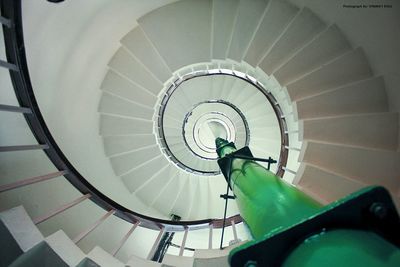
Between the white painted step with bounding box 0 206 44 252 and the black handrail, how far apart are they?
80 cm

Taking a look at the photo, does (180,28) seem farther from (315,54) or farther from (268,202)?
(268,202)

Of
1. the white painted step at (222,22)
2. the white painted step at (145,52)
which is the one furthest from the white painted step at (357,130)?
the white painted step at (145,52)

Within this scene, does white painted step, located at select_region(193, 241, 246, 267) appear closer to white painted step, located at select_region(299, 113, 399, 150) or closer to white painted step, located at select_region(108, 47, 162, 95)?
white painted step, located at select_region(299, 113, 399, 150)

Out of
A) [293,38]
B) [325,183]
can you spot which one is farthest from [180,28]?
[325,183]

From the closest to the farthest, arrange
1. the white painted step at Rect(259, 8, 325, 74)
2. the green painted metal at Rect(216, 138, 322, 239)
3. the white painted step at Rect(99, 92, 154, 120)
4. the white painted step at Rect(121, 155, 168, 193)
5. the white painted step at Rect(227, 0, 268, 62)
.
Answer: the green painted metal at Rect(216, 138, 322, 239) → the white painted step at Rect(259, 8, 325, 74) → the white painted step at Rect(227, 0, 268, 62) → the white painted step at Rect(99, 92, 154, 120) → the white painted step at Rect(121, 155, 168, 193)

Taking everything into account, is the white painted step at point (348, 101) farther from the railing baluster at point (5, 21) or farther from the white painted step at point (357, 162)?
the railing baluster at point (5, 21)

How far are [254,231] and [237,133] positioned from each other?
8320mm

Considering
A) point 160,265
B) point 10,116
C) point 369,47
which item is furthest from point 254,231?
point 369,47

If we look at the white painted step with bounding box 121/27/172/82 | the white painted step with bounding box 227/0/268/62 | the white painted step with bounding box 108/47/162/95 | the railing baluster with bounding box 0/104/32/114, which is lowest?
the railing baluster with bounding box 0/104/32/114

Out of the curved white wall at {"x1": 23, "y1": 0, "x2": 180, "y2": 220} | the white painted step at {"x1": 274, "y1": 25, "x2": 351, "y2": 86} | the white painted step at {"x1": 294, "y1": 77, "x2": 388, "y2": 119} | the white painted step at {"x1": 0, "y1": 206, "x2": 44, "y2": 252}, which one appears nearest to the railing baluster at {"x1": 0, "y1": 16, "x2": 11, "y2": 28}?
the curved white wall at {"x1": 23, "y1": 0, "x2": 180, "y2": 220}

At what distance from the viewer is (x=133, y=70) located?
4.88 meters

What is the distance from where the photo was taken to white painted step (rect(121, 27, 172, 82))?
15.1 ft

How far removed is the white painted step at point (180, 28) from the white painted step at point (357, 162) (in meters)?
2.81

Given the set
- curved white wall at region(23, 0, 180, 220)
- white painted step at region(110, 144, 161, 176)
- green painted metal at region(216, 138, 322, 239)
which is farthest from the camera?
white painted step at region(110, 144, 161, 176)
